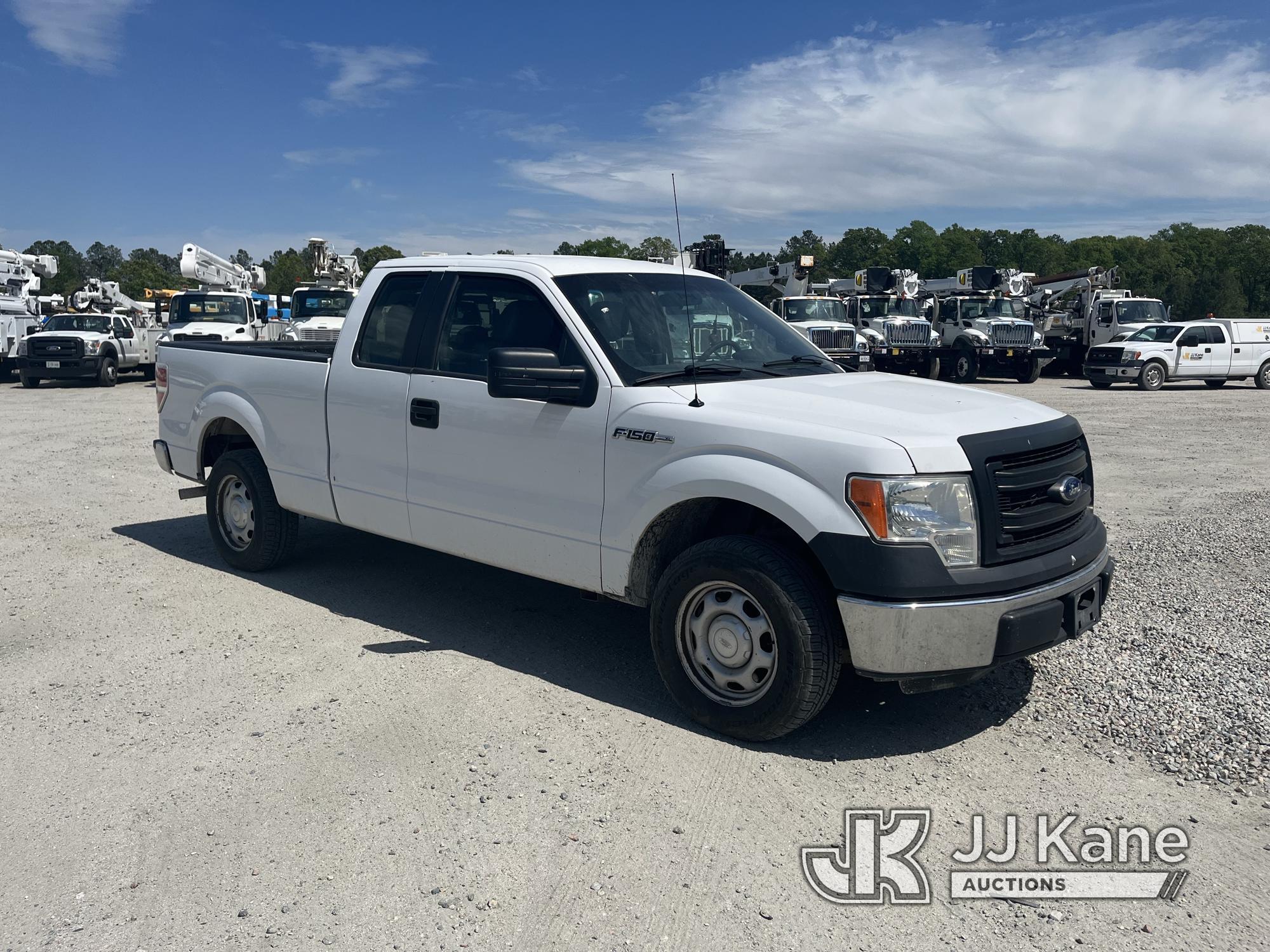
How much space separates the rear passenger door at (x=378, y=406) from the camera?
218 inches

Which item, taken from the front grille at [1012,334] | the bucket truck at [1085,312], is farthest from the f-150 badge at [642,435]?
the bucket truck at [1085,312]

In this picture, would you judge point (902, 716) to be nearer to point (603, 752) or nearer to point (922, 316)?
point (603, 752)

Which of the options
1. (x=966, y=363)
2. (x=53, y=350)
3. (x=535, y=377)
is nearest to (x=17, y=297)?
(x=53, y=350)

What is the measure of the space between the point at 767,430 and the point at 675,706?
1353 mm

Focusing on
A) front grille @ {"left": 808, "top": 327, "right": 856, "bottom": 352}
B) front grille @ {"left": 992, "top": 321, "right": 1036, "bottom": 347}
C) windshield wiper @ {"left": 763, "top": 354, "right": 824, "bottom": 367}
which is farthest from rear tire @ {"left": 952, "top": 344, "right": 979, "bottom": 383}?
windshield wiper @ {"left": 763, "top": 354, "right": 824, "bottom": 367}

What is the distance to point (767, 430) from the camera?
413 cm

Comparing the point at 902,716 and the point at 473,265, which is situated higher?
the point at 473,265

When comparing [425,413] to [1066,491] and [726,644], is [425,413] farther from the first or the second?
[1066,491]

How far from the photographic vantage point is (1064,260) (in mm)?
117812

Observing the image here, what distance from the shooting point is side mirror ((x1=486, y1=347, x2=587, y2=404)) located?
14.8 ft

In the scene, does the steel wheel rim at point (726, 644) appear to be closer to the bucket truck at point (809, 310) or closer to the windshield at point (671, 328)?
the windshield at point (671, 328)

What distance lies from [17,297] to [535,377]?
99.6ft

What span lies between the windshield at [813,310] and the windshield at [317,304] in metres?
11.1

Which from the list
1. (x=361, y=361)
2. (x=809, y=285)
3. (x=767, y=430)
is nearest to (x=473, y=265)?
(x=361, y=361)
